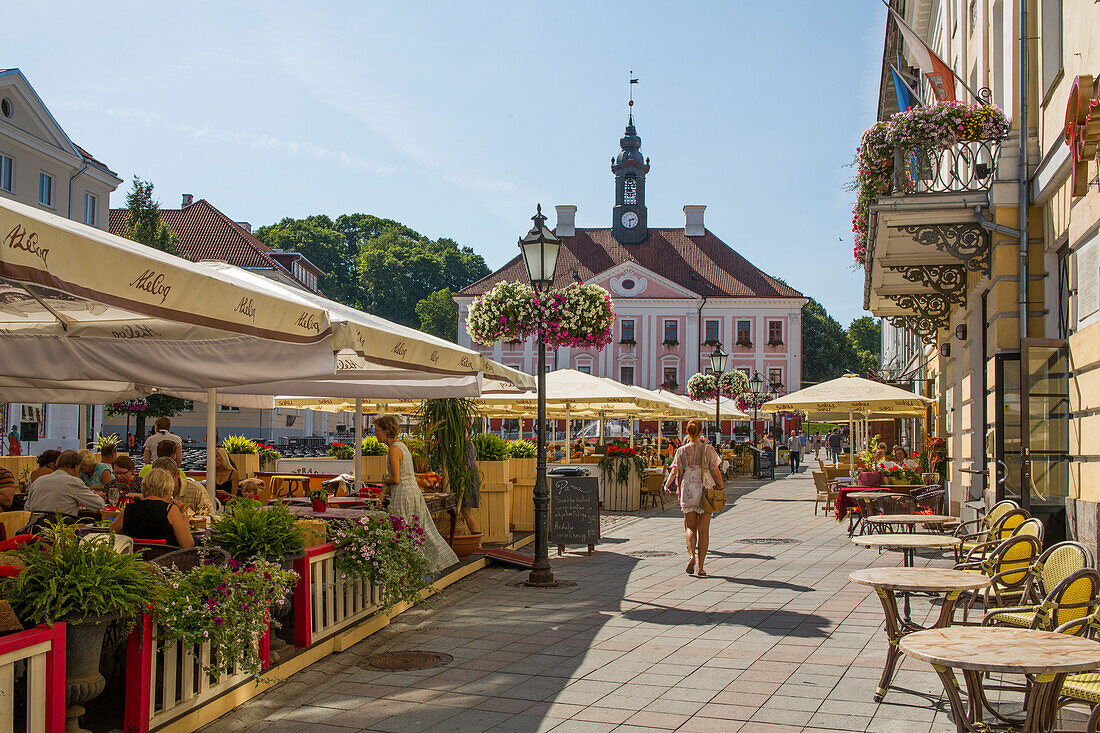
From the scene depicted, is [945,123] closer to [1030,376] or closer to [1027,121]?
[1027,121]

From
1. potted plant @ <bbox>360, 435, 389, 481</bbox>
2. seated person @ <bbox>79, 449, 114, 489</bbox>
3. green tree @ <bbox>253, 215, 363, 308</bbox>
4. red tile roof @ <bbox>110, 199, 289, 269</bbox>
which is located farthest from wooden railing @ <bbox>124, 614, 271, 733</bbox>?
green tree @ <bbox>253, 215, 363, 308</bbox>

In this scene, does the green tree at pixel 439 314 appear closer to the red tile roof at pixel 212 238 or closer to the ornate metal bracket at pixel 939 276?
the red tile roof at pixel 212 238

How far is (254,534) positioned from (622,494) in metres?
15.1

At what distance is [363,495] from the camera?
1245cm

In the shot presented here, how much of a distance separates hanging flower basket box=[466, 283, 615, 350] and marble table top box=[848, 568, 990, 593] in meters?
6.27

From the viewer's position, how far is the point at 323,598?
740cm

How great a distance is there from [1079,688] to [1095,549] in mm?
3287

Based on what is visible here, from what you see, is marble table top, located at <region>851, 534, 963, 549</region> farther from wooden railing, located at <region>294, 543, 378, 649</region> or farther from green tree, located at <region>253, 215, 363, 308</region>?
green tree, located at <region>253, 215, 363, 308</region>

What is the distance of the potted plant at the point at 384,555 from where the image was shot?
7633 mm

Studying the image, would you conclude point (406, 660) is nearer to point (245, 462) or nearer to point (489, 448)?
point (489, 448)

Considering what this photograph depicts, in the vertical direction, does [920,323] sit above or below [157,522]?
above

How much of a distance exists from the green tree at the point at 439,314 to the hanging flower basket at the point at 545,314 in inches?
2785

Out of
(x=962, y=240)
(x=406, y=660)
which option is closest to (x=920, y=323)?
(x=962, y=240)

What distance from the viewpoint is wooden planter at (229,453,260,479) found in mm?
17312
